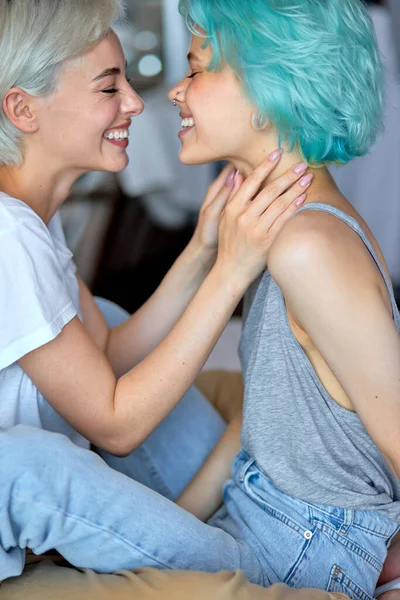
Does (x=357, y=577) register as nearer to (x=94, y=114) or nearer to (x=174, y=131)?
(x=94, y=114)

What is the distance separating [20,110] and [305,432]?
818 millimetres

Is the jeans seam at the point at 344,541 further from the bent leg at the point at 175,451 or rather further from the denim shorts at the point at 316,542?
the bent leg at the point at 175,451

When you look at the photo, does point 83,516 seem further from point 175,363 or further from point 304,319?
point 304,319

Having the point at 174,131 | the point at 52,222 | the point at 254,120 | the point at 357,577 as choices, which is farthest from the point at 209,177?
the point at 357,577

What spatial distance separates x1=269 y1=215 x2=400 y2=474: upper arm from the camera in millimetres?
1187

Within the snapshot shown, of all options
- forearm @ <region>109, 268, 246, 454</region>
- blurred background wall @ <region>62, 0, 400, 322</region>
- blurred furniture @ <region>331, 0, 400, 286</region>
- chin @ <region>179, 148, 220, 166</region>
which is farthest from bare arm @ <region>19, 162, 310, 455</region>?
blurred furniture @ <region>331, 0, 400, 286</region>

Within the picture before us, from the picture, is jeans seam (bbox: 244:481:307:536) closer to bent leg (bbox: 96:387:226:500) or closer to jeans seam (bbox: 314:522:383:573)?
jeans seam (bbox: 314:522:383:573)

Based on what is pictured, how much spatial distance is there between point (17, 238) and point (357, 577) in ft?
2.69

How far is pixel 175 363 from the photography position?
4.64ft

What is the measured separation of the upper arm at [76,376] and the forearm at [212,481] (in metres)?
0.30

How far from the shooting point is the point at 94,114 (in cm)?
160

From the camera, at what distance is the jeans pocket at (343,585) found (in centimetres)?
134

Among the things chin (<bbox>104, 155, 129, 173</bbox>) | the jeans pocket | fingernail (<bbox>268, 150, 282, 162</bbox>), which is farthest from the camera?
chin (<bbox>104, 155, 129, 173</bbox>)

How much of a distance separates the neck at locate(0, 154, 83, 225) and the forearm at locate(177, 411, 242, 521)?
0.61 meters
